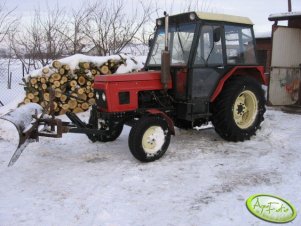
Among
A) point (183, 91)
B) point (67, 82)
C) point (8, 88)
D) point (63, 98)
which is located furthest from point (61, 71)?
point (8, 88)

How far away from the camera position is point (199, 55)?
5.27 meters

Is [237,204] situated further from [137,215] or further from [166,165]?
[166,165]

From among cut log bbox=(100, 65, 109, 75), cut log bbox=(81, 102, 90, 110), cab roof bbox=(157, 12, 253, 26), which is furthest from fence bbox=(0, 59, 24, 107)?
cab roof bbox=(157, 12, 253, 26)

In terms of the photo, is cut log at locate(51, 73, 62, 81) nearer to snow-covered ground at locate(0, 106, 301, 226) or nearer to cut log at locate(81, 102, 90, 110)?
cut log at locate(81, 102, 90, 110)

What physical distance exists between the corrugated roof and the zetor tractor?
10 mm

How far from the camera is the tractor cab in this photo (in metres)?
5.21

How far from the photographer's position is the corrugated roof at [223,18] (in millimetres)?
5219

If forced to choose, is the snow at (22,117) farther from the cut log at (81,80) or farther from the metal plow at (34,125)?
the cut log at (81,80)

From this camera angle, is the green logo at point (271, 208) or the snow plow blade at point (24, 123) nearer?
the green logo at point (271, 208)

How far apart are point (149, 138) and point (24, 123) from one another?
5.43 ft

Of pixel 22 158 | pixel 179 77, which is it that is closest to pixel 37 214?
pixel 22 158

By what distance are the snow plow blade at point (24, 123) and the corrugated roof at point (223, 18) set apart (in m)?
2.72

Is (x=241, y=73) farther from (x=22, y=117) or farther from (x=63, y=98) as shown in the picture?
(x=63, y=98)

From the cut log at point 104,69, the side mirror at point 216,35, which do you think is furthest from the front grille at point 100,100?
the cut log at point 104,69
